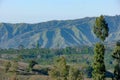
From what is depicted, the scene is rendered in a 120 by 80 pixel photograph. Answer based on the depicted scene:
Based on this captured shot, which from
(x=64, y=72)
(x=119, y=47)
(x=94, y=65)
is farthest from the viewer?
(x=64, y=72)

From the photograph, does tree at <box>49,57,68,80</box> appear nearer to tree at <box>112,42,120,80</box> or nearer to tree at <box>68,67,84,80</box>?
tree at <box>68,67,84,80</box>

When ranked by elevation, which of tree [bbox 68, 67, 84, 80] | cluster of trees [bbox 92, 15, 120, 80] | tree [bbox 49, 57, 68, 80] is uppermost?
cluster of trees [bbox 92, 15, 120, 80]

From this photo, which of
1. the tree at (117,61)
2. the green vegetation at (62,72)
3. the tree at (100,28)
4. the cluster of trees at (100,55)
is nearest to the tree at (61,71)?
the green vegetation at (62,72)

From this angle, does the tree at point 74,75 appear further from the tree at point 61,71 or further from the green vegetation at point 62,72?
the tree at point 61,71

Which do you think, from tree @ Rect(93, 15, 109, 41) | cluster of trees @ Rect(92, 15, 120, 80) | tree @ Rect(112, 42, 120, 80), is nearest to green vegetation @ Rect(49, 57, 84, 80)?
tree @ Rect(112, 42, 120, 80)

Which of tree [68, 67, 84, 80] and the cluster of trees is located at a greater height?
the cluster of trees

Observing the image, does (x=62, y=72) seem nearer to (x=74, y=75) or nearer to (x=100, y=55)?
(x=100, y=55)

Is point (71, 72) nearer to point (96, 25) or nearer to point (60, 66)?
point (60, 66)

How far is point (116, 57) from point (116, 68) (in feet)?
12.4

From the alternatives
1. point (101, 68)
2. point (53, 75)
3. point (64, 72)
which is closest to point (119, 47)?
point (101, 68)

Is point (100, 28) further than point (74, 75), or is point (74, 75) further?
point (74, 75)

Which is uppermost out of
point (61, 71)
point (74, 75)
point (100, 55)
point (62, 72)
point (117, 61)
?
point (100, 55)

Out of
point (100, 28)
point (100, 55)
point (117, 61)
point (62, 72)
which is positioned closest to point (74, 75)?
point (62, 72)

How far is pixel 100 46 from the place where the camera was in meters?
101
